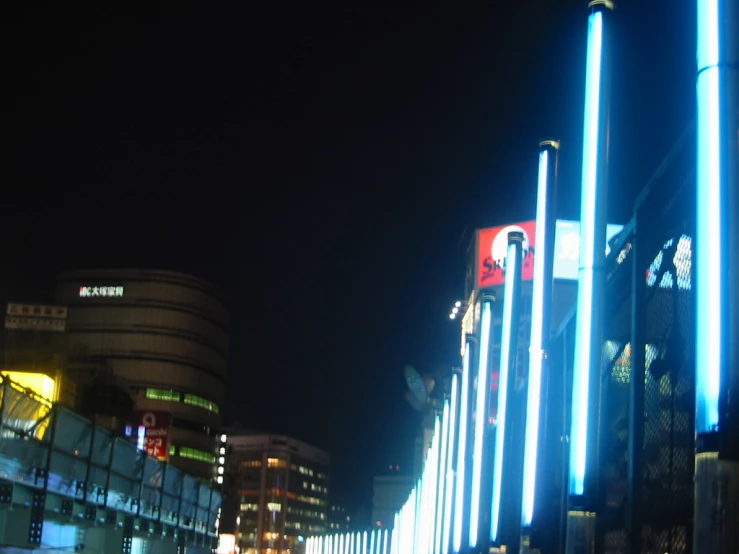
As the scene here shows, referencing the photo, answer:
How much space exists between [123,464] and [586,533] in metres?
15.2

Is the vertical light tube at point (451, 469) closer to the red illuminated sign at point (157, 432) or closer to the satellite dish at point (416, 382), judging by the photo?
the red illuminated sign at point (157, 432)

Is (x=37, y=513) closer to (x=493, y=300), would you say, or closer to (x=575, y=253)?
(x=493, y=300)

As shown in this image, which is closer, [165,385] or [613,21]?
[613,21]

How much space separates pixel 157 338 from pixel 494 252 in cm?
7610

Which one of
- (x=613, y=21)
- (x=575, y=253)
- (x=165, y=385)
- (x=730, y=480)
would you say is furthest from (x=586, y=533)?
(x=165, y=385)

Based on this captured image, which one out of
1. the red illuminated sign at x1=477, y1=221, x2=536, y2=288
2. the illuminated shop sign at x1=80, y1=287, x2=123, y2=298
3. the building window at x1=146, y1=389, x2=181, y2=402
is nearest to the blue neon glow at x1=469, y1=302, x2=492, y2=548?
the red illuminated sign at x1=477, y1=221, x2=536, y2=288

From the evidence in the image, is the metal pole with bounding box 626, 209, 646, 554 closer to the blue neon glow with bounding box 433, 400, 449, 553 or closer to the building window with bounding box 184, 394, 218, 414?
the blue neon glow with bounding box 433, 400, 449, 553

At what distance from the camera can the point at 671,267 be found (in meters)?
10.9

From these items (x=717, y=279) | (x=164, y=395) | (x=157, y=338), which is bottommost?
(x=717, y=279)

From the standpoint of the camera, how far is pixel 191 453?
160 m

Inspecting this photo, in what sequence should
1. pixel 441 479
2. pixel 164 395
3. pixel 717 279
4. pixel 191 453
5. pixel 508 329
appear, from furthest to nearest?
pixel 164 395, pixel 191 453, pixel 441 479, pixel 508 329, pixel 717 279

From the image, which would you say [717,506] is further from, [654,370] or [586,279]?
[586,279]

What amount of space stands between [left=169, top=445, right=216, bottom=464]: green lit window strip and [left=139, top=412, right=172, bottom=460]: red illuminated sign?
52.7 metres

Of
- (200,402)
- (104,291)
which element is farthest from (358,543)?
(104,291)
